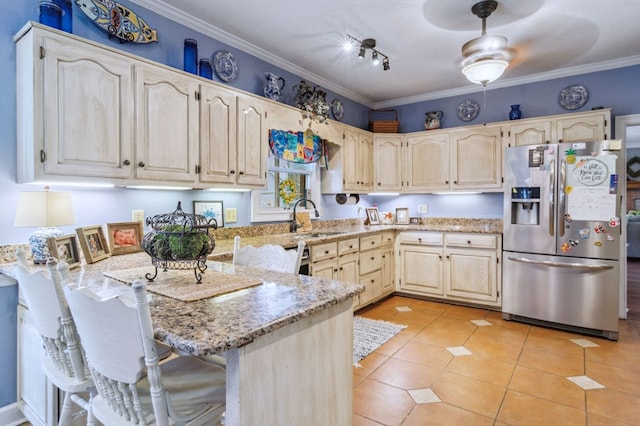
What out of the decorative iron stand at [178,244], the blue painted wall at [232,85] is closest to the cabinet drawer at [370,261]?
the blue painted wall at [232,85]

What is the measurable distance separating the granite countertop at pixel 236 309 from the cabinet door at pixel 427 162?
3.22 meters

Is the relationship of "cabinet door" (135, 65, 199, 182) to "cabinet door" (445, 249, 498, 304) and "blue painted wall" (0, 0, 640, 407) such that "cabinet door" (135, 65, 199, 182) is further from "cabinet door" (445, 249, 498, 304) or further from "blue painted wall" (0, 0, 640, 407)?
"cabinet door" (445, 249, 498, 304)

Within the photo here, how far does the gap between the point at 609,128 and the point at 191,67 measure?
3.84 m

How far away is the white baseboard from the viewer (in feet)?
6.20

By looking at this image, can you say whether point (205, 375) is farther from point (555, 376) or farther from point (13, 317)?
point (555, 376)

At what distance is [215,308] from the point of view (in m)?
1.09

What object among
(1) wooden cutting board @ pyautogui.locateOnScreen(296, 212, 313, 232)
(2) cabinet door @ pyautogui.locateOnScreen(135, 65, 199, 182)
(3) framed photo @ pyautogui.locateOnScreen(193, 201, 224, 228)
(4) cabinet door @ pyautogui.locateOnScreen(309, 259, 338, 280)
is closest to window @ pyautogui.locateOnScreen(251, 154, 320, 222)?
(1) wooden cutting board @ pyautogui.locateOnScreen(296, 212, 313, 232)

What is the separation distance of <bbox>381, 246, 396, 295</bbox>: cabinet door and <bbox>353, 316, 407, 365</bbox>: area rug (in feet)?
2.37

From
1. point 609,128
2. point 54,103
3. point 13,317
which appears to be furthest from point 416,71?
point 13,317

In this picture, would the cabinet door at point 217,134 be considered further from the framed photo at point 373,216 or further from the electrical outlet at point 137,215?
the framed photo at point 373,216

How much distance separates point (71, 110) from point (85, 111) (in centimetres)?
7

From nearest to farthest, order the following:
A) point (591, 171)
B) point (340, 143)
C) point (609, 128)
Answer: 1. point (591, 171)
2. point (609, 128)
3. point (340, 143)

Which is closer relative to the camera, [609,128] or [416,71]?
[609,128]

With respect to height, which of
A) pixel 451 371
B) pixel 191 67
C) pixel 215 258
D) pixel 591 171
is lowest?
pixel 451 371
